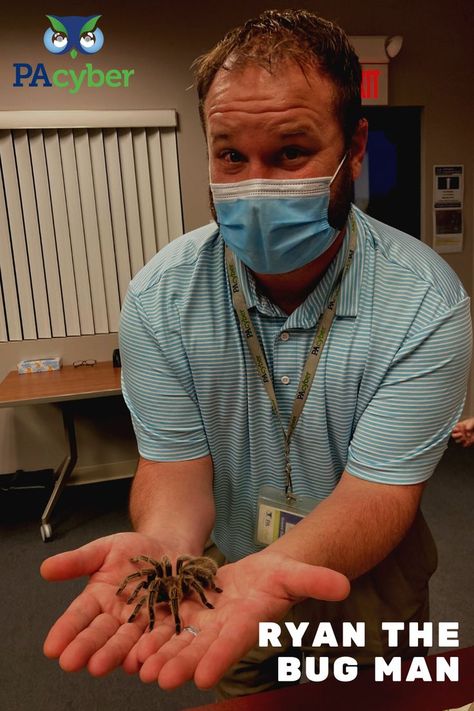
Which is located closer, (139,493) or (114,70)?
(139,493)

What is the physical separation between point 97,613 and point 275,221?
0.81 metres

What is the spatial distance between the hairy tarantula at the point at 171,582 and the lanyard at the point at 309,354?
376mm

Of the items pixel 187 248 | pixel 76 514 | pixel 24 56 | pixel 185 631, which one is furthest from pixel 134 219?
pixel 185 631

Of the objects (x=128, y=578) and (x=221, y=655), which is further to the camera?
(x=128, y=578)

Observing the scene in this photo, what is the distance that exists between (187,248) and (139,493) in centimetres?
58

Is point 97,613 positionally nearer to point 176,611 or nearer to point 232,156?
point 176,611

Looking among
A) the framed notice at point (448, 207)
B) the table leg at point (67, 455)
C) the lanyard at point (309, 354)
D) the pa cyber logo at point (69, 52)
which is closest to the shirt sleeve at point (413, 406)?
the lanyard at point (309, 354)

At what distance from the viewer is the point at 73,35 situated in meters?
3.48

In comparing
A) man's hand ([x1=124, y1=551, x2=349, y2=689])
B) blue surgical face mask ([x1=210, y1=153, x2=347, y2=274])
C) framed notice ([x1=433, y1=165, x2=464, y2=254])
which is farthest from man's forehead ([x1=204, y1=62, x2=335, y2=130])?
framed notice ([x1=433, y1=165, x2=464, y2=254])

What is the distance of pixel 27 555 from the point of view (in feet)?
9.95

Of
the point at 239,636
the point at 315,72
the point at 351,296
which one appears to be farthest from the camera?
the point at 351,296

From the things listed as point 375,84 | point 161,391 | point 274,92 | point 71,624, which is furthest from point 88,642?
point 375,84

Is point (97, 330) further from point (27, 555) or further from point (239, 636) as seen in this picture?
point (239, 636)

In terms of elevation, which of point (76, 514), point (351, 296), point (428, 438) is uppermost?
point (351, 296)
